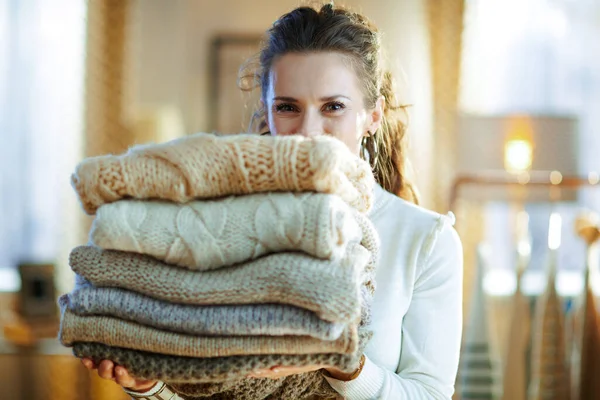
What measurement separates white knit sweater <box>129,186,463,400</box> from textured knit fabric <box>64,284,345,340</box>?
28 centimetres

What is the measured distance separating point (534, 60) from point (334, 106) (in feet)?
11.0

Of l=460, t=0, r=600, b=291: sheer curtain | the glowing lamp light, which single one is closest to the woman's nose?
the glowing lamp light

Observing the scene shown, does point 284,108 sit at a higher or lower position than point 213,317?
higher

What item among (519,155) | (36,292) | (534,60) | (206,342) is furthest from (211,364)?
(534,60)

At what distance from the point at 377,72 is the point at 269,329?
0.63m

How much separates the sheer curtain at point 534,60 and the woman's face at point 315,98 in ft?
10.1

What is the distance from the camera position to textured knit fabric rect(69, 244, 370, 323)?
2.43 ft

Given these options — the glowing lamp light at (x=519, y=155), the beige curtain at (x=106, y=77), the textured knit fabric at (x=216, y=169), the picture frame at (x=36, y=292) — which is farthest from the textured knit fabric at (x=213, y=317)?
the beige curtain at (x=106, y=77)

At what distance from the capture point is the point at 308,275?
0.75 m

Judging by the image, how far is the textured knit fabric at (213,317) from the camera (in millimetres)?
760

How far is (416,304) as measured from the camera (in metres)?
1.12

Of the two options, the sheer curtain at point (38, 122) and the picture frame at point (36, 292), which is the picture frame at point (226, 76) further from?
the picture frame at point (36, 292)

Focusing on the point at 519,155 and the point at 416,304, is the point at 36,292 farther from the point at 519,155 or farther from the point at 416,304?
the point at 416,304

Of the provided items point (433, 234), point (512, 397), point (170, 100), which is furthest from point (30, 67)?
point (433, 234)
